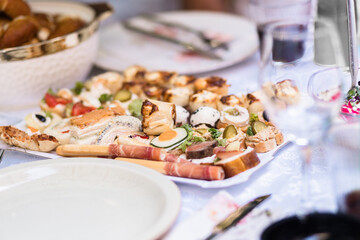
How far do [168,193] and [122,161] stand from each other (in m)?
0.19

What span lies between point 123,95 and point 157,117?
289 millimetres

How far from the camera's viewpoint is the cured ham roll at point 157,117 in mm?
1208

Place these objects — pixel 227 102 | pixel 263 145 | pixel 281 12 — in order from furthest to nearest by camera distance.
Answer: pixel 281 12 < pixel 227 102 < pixel 263 145

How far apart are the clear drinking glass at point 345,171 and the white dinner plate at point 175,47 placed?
930 millimetres

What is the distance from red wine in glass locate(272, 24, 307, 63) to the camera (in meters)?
1.17

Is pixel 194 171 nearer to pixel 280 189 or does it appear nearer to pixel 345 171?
pixel 280 189

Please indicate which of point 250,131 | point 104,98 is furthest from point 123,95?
point 250,131

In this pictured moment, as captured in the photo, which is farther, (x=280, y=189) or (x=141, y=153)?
(x=141, y=153)

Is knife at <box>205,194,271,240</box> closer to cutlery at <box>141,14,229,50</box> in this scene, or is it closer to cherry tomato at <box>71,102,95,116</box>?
cherry tomato at <box>71,102,95,116</box>

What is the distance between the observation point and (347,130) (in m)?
0.83

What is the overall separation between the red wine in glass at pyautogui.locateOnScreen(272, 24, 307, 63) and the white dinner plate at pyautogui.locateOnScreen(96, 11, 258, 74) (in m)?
0.46

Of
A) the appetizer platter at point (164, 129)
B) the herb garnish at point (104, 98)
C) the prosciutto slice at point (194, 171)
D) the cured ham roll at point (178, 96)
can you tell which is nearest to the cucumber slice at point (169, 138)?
the appetizer platter at point (164, 129)

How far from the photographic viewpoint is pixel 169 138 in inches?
45.7

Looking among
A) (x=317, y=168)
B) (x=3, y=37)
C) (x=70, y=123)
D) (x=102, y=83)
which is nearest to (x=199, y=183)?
(x=317, y=168)
